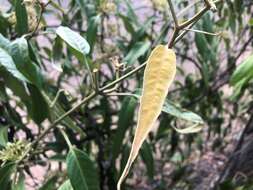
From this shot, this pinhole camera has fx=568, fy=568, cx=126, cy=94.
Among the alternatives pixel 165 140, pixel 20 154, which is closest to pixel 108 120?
pixel 165 140

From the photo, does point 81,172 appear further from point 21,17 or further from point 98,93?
point 21,17

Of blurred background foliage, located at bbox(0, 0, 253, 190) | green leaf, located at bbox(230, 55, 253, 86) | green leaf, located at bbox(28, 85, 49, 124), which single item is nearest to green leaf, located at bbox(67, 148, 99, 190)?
blurred background foliage, located at bbox(0, 0, 253, 190)

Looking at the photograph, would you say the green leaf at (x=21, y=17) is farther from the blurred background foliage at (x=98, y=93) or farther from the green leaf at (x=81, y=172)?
the green leaf at (x=81, y=172)

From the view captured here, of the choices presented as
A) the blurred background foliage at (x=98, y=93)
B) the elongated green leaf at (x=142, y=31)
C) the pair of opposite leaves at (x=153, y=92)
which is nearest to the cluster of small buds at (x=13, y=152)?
the blurred background foliage at (x=98, y=93)

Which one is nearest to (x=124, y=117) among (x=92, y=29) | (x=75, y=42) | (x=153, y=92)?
(x=92, y=29)

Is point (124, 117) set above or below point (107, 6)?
below

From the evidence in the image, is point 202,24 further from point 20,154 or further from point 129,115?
point 20,154

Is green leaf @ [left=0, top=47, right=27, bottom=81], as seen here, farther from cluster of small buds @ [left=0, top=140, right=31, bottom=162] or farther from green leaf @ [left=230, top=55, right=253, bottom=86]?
green leaf @ [left=230, top=55, right=253, bottom=86]
